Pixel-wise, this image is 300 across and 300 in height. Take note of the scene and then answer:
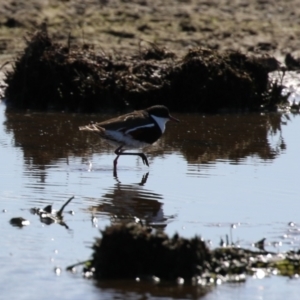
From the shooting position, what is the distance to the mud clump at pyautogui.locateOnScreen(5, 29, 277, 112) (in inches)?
599

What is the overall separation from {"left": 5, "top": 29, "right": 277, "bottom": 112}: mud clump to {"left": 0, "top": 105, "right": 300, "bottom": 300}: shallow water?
A: 658 mm

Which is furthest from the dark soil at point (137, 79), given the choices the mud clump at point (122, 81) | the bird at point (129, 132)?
the bird at point (129, 132)

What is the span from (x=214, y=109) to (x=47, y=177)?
560cm

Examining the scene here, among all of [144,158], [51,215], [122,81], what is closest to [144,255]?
[51,215]

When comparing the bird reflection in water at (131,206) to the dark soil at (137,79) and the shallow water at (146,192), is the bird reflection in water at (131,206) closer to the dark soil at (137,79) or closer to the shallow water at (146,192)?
the shallow water at (146,192)

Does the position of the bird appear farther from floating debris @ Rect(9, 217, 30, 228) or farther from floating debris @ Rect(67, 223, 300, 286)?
floating debris @ Rect(67, 223, 300, 286)

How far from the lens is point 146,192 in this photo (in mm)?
9984

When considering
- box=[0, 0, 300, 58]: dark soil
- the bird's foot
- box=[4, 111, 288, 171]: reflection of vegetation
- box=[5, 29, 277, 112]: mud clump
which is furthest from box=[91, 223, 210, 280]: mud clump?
box=[0, 0, 300, 58]: dark soil

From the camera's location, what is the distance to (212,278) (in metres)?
7.22

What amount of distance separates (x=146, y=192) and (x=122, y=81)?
216 inches

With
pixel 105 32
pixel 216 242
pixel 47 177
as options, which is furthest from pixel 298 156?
pixel 105 32

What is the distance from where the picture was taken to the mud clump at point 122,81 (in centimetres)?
1521

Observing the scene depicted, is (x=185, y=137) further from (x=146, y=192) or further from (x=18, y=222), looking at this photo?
(x=18, y=222)

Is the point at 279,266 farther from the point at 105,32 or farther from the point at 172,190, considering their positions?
the point at 105,32
